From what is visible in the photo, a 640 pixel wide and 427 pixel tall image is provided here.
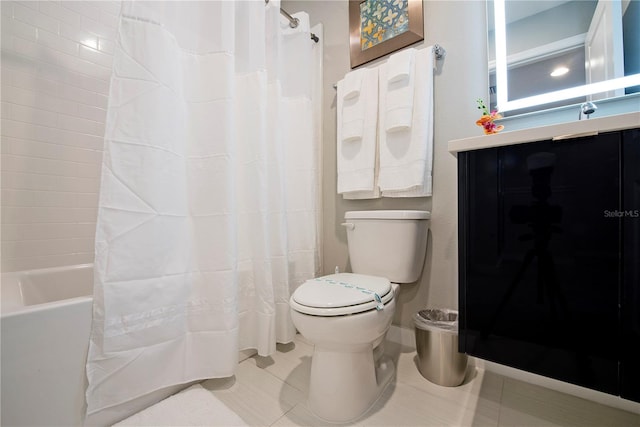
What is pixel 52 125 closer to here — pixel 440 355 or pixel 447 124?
pixel 447 124

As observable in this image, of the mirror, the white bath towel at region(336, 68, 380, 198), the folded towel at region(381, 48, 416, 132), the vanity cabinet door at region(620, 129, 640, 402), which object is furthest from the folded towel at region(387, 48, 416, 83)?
the vanity cabinet door at region(620, 129, 640, 402)

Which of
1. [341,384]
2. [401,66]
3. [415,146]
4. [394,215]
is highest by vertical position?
[401,66]

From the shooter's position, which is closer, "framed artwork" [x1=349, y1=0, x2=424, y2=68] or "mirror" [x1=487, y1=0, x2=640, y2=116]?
"mirror" [x1=487, y1=0, x2=640, y2=116]

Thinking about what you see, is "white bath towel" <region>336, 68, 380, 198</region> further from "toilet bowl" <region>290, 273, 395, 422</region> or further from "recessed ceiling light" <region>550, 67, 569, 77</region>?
"recessed ceiling light" <region>550, 67, 569, 77</region>

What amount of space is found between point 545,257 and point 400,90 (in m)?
0.99

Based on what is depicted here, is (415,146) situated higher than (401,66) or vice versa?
(401,66)

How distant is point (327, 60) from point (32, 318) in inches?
72.3

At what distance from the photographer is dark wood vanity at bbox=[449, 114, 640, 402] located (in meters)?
0.60

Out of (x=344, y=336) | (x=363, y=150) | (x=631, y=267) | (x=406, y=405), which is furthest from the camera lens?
(x=363, y=150)

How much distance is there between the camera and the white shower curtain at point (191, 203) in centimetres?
86

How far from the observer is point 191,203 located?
1.05 m

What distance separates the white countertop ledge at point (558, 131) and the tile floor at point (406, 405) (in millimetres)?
921

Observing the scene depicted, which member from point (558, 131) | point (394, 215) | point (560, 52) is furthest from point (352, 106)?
point (558, 131)

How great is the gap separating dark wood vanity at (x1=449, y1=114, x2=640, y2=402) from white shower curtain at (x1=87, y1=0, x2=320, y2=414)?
0.83 meters
